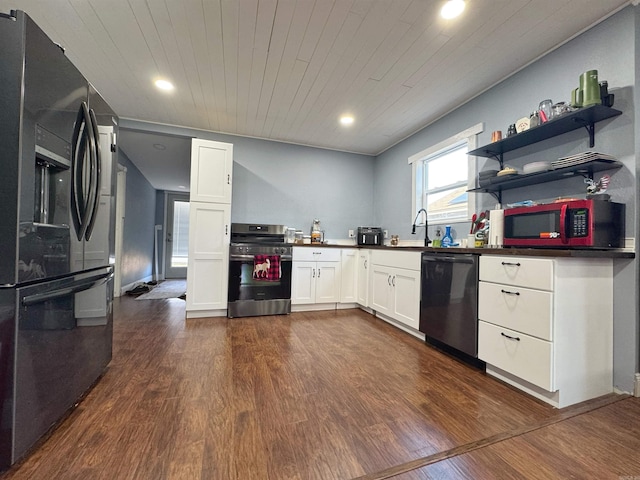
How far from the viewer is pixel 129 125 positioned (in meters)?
3.51

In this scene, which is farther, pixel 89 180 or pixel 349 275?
pixel 349 275

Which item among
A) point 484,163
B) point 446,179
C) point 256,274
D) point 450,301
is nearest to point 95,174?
point 256,274

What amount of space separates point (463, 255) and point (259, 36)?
226 centimetres

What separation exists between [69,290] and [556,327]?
2.56 m

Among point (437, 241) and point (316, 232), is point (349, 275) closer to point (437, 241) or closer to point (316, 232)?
point (316, 232)

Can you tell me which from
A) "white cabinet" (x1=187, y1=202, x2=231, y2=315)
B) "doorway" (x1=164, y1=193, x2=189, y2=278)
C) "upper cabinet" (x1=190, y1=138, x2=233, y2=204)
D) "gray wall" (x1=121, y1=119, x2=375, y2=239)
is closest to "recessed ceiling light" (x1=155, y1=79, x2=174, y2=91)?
"upper cabinet" (x1=190, y1=138, x2=233, y2=204)

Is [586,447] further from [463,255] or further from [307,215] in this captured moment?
[307,215]

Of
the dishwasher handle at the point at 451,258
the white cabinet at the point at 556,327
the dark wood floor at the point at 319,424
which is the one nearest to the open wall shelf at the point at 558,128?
the white cabinet at the point at 556,327

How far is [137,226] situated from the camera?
5.40 metres

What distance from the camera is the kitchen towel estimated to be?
10.9 feet

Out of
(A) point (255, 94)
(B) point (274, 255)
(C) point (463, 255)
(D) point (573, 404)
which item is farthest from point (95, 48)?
(D) point (573, 404)

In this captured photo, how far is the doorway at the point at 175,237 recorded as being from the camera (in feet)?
22.9

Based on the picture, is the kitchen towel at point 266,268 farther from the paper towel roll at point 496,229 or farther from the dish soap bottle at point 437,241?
the paper towel roll at point 496,229

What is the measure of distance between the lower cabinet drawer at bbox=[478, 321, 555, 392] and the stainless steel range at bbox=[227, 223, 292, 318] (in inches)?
87.9
